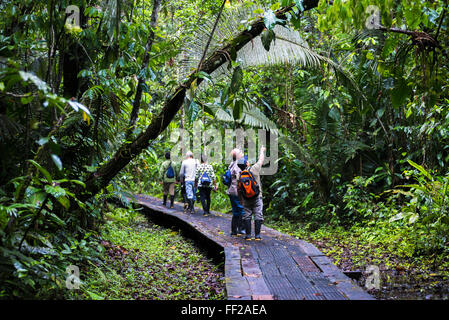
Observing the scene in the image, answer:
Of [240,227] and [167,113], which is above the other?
[167,113]

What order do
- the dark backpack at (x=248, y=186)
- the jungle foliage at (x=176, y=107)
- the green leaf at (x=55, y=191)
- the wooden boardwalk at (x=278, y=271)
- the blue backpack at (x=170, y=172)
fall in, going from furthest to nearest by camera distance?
1. the blue backpack at (x=170, y=172)
2. the dark backpack at (x=248, y=186)
3. the wooden boardwalk at (x=278, y=271)
4. the jungle foliage at (x=176, y=107)
5. the green leaf at (x=55, y=191)

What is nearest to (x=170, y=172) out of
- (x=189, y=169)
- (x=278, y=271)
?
(x=189, y=169)

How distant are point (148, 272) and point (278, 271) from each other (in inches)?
80.3

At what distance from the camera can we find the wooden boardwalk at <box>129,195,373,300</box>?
166 inches

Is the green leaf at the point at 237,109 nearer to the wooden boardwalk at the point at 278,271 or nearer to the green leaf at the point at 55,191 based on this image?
the green leaf at the point at 55,191

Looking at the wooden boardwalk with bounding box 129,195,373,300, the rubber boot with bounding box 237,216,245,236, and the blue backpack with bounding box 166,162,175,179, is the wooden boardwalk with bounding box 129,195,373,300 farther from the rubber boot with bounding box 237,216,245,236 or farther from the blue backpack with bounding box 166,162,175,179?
the blue backpack with bounding box 166,162,175,179

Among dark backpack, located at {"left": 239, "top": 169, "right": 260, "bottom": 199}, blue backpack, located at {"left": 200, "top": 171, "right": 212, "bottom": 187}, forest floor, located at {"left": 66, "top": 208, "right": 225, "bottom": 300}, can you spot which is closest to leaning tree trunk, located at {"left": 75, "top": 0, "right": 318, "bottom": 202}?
forest floor, located at {"left": 66, "top": 208, "right": 225, "bottom": 300}

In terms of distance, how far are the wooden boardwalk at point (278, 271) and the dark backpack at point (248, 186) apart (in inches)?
33.9

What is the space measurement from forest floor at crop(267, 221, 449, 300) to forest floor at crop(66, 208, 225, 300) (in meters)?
1.95

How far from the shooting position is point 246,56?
586cm

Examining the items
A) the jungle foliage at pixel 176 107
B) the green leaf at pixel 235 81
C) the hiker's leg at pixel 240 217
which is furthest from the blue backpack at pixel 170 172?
the green leaf at pixel 235 81

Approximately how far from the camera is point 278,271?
528cm

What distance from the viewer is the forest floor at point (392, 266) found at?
4.41 m

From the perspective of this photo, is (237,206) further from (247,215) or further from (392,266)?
(392,266)
